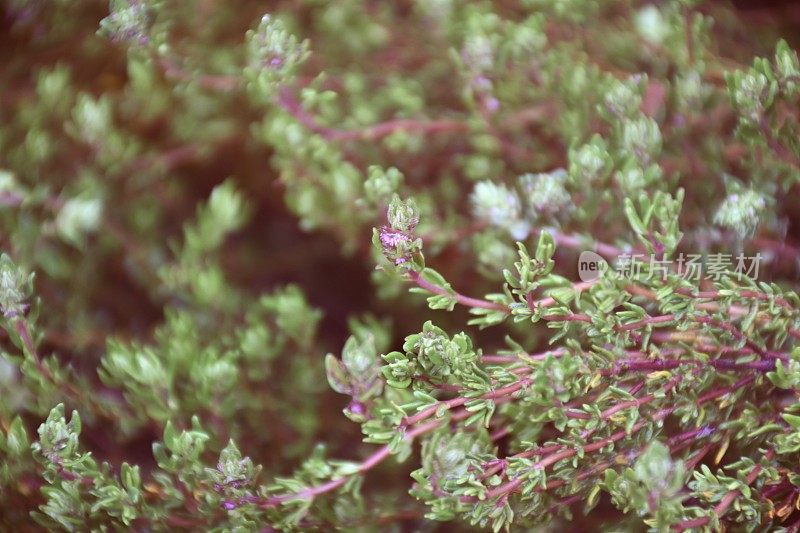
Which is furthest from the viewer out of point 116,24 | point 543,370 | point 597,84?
point 597,84

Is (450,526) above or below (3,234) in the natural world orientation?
below

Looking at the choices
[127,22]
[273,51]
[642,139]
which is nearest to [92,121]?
[127,22]

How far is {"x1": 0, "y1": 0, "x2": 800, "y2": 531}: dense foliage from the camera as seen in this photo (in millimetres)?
625

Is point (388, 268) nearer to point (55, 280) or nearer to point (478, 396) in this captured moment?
point (478, 396)

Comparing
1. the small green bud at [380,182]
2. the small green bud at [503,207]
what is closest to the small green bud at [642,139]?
the small green bud at [503,207]

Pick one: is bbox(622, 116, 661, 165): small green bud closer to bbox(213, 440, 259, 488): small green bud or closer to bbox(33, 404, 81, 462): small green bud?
bbox(213, 440, 259, 488): small green bud

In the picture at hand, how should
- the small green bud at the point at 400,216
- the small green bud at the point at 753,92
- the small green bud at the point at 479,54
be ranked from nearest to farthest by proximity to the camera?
the small green bud at the point at 400,216 < the small green bud at the point at 753,92 < the small green bud at the point at 479,54

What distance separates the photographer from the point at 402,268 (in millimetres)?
585

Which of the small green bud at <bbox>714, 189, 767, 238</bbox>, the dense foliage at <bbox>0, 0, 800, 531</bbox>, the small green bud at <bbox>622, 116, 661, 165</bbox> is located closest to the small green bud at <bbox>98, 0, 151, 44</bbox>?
the dense foliage at <bbox>0, 0, 800, 531</bbox>

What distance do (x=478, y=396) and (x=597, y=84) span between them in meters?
0.44

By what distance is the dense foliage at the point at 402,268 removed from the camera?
2.05 ft

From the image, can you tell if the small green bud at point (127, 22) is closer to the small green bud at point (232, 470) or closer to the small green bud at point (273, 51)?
the small green bud at point (273, 51)

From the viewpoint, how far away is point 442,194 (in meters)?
1.02

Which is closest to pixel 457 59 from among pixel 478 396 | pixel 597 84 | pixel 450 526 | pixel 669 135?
pixel 597 84
